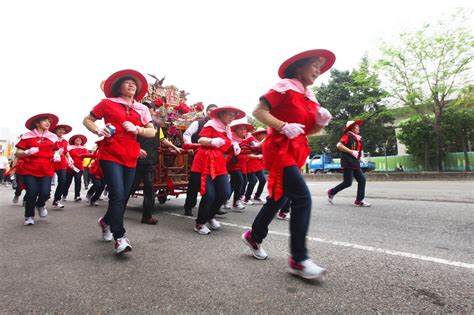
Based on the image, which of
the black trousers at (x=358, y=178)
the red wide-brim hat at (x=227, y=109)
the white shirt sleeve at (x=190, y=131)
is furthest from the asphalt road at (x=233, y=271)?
the black trousers at (x=358, y=178)

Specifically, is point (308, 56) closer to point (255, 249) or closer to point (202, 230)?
point (255, 249)

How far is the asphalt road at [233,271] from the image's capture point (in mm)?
2076

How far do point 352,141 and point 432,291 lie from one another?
5.06 m

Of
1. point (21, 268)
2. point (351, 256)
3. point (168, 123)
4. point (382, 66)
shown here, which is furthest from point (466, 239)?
point (382, 66)

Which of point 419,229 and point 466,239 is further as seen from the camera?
point 419,229

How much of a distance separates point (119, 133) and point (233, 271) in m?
1.89

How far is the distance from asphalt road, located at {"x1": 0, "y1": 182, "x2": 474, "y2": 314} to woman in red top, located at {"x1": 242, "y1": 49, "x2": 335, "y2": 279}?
1.05 ft

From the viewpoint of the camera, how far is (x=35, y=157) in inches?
211

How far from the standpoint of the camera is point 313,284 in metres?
2.38

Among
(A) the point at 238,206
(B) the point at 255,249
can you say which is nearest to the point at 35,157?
(A) the point at 238,206

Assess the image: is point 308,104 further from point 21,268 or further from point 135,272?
point 21,268

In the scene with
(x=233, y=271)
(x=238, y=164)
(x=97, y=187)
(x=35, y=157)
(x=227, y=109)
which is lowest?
(x=233, y=271)

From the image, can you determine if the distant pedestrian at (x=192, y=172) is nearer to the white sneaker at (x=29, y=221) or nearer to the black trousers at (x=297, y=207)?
the black trousers at (x=297, y=207)

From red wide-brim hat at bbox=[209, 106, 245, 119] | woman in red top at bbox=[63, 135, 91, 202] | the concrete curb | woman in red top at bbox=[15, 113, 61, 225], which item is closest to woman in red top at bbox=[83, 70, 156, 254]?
red wide-brim hat at bbox=[209, 106, 245, 119]
